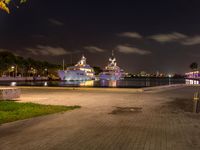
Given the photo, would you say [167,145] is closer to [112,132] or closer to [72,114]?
[112,132]

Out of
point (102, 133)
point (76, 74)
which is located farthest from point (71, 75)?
point (102, 133)

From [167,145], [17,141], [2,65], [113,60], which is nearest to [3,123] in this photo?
[17,141]

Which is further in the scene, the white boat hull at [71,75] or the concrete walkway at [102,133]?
the white boat hull at [71,75]

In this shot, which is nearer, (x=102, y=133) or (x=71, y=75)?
(x=102, y=133)

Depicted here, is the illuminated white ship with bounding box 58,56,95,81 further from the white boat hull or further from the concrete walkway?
the concrete walkway

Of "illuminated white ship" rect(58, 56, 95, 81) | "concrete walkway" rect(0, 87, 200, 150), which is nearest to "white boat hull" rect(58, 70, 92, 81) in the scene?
"illuminated white ship" rect(58, 56, 95, 81)

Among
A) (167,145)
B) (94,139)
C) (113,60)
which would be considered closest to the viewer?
(167,145)

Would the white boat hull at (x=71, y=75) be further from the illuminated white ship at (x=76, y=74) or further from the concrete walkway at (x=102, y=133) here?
the concrete walkway at (x=102, y=133)

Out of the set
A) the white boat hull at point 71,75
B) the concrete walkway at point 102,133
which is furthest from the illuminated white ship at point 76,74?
the concrete walkway at point 102,133

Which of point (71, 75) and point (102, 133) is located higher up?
point (71, 75)

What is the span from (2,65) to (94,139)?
116873mm

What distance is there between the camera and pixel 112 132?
8586 mm

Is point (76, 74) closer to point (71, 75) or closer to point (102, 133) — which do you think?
point (71, 75)

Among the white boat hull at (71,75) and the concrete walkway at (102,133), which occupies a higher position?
the white boat hull at (71,75)
